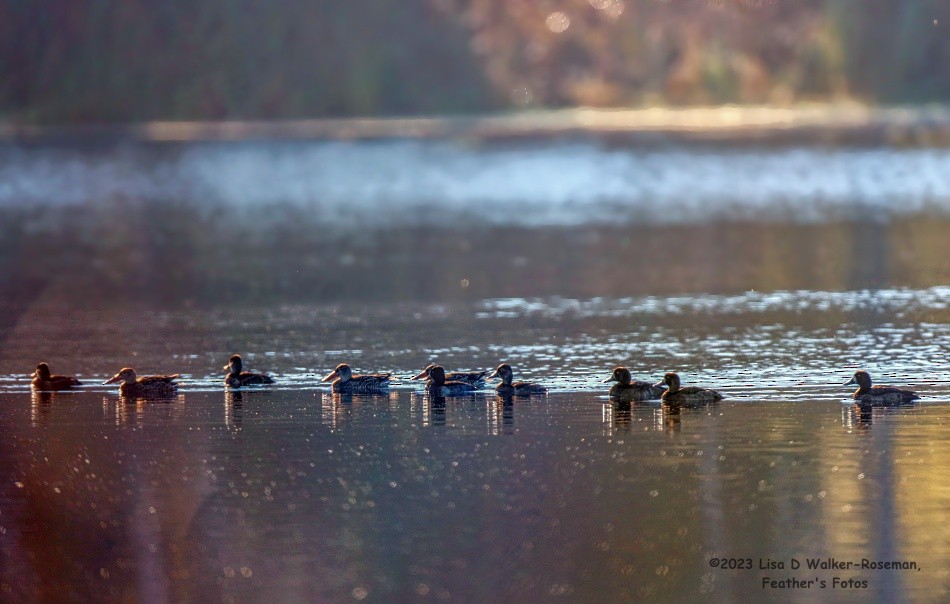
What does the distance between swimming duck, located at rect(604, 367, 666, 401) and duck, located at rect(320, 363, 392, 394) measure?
1.64 m

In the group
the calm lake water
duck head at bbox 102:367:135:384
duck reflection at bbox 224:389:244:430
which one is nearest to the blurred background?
the calm lake water

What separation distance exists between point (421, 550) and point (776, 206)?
23.9m

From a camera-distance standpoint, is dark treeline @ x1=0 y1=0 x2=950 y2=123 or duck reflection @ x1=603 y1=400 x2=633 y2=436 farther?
dark treeline @ x1=0 y1=0 x2=950 y2=123

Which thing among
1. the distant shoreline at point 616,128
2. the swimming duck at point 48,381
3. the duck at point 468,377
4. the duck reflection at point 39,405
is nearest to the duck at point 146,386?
the swimming duck at point 48,381

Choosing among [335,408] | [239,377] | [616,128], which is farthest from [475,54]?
[335,408]

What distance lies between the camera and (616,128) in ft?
155

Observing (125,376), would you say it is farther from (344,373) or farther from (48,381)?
(344,373)

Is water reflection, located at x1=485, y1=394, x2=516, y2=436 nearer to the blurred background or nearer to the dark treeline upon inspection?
the blurred background

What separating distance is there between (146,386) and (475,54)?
139ft

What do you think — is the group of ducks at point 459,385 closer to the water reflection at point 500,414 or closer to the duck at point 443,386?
the duck at point 443,386

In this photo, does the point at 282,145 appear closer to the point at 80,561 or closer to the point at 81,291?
the point at 81,291

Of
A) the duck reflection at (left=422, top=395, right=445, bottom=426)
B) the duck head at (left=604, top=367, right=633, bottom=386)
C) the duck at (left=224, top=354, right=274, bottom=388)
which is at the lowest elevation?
the duck reflection at (left=422, top=395, right=445, bottom=426)

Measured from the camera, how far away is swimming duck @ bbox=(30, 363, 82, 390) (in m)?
12.8

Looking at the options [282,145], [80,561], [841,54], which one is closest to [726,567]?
[80,561]
